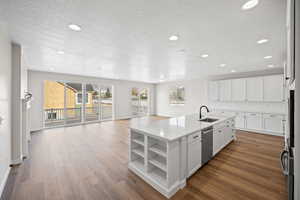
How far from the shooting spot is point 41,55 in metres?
3.29

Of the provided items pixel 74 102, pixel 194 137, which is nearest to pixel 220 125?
pixel 194 137

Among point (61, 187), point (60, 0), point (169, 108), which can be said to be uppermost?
point (60, 0)

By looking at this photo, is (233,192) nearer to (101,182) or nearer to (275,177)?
(275,177)

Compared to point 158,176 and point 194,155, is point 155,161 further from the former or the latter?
point 194,155

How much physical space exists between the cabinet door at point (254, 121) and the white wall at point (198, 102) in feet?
1.63

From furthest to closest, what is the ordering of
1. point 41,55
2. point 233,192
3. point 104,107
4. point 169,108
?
point 169,108 < point 104,107 < point 41,55 < point 233,192

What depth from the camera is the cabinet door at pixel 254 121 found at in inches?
187

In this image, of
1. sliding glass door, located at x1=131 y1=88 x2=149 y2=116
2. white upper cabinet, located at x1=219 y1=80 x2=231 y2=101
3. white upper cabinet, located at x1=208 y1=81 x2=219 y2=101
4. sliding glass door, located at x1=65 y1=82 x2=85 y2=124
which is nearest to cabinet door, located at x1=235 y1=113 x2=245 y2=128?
white upper cabinet, located at x1=219 y1=80 x2=231 y2=101

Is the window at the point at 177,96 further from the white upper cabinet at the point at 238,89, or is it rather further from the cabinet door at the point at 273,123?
the cabinet door at the point at 273,123

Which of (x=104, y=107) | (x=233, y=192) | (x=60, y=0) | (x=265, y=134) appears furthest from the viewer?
(x=104, y=107)

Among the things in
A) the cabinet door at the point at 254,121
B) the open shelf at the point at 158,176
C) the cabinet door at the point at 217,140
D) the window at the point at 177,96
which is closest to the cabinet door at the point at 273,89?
the cabinet door at the point at 254,121

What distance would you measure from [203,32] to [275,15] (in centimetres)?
91

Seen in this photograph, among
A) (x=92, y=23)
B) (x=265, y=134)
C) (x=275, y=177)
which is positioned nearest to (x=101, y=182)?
(x=92, y=23)

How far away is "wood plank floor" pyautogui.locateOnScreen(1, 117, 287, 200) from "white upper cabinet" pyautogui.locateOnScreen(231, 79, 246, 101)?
245 cm
